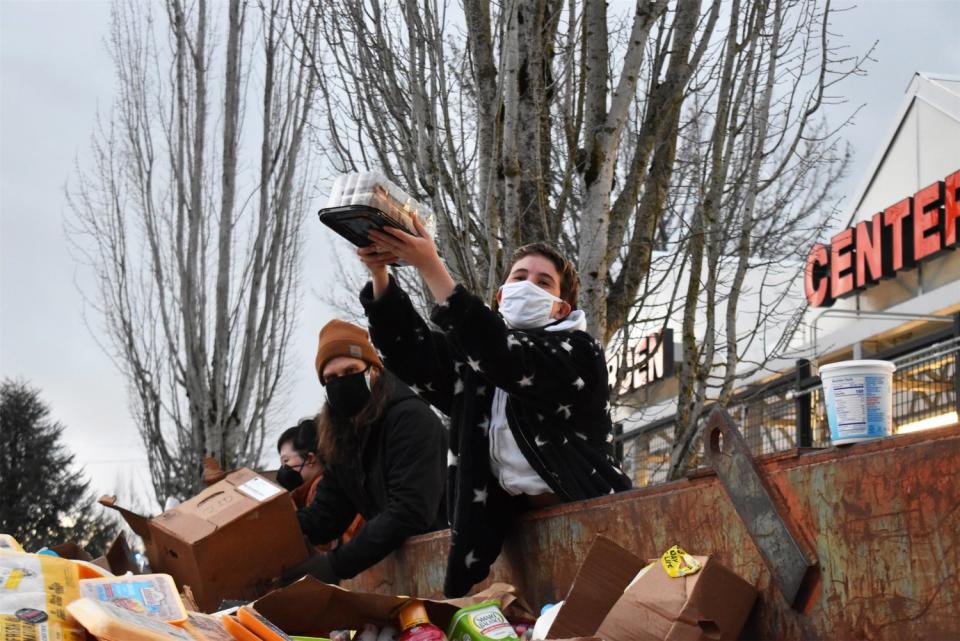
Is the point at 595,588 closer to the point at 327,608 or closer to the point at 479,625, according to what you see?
the point at 479,625

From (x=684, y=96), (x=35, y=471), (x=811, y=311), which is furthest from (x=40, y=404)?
(x=684, y=96)

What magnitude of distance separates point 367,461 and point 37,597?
8.52ft

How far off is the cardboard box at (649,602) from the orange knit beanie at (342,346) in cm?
212

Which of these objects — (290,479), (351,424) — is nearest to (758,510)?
(351,424)

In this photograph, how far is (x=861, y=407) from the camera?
238 centimetres

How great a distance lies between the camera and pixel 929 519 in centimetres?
215

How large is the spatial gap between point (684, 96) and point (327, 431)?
3.10m

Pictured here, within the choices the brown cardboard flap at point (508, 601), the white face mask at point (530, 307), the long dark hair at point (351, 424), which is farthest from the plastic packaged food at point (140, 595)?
the long dark hair at point (351, 424)

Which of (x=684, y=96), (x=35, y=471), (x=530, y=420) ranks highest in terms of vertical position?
(x=684, y=96)

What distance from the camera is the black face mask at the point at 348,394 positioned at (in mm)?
4570

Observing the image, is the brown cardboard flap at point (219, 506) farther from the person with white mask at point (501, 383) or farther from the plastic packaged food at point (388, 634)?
the plastic packaged food at point (388, 634)

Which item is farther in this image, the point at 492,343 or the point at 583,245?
the point at 583,245

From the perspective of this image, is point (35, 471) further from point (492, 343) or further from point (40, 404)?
point (492, 343)

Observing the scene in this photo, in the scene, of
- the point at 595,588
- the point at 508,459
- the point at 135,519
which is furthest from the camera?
the point at 135,519
